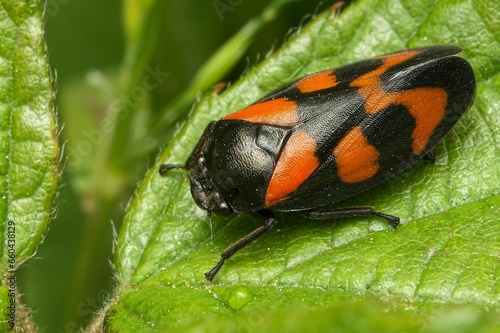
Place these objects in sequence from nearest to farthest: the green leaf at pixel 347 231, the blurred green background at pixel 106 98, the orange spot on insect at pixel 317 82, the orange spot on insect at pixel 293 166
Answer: the green leaf at pixel 347 231 → the orange spot on insect at pixel 293 166 → the orange spot on insect at pixel 317 82 → the blurred green background at pixel 106 98

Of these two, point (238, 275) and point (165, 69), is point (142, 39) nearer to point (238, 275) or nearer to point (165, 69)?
point (165, 69)

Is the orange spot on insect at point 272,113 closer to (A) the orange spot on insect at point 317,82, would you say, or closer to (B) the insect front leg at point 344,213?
(A) the orange spot on insect at point 317,82

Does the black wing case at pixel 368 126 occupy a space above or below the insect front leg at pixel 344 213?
above

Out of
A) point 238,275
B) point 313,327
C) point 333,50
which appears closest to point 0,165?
point 238,275

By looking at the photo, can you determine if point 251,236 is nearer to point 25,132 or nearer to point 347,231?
point 347,231

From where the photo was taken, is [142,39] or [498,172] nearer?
[498,172]

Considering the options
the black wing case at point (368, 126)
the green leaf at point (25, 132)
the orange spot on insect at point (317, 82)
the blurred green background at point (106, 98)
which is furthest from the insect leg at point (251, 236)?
the blurred green background at point (106, 98)

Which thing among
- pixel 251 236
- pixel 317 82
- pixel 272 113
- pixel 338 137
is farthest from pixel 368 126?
pixel 251 236

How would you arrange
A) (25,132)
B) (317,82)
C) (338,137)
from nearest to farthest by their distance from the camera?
(338,137), (25,132), (317,82)
